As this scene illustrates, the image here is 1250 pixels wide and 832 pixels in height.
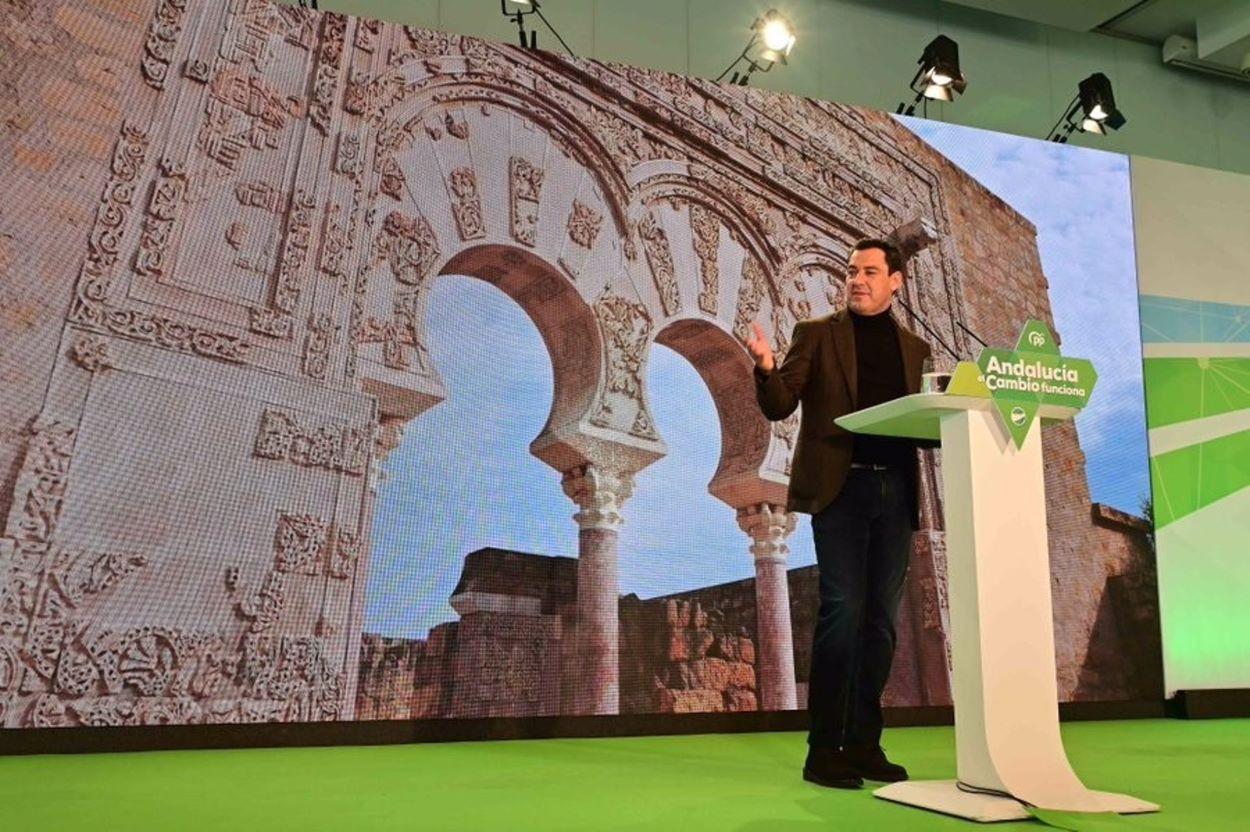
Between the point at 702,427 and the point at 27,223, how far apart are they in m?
3.21

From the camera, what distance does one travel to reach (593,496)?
494 cm

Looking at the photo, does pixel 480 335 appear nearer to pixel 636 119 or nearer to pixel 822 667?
pixel 636 119

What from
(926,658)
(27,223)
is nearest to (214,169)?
(27,223)

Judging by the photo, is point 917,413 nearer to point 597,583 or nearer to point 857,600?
point 857,600

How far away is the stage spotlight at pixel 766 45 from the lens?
674 cm

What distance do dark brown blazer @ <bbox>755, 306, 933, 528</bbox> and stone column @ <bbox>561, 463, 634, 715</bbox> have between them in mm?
2015

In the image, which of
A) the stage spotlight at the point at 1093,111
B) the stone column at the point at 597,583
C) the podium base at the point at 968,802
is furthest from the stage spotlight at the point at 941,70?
the podium base at the point at 968,802

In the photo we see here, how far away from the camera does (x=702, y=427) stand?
5.42m

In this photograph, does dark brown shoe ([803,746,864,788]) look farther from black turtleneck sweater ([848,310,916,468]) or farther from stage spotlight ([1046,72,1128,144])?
stage spotlight ([1046,72,1128,144])

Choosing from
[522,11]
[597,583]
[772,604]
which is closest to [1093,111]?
[522,11]

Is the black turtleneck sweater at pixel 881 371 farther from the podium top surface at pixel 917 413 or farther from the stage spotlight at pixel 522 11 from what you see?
the stage spotlight at pixel 522 11

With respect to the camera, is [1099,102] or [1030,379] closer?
[1030,379]

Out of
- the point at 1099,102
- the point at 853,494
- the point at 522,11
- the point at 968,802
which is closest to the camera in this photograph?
the point at 968,802

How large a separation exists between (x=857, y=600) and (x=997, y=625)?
48cm
